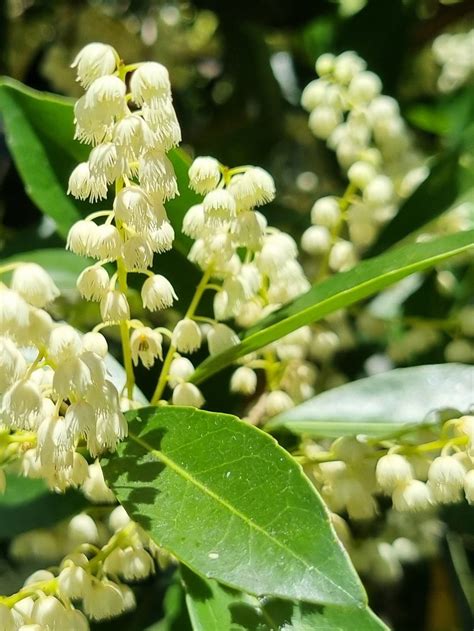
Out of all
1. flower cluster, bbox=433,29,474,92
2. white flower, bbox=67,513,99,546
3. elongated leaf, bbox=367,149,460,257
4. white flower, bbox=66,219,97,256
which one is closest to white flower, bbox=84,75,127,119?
white flower, bbox=66,219,97,256

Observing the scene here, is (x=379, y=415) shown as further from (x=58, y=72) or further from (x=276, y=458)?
(x=58, y=72)

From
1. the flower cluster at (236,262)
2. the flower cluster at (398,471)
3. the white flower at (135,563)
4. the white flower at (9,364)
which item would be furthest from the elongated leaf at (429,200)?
the white flower at (9,364)

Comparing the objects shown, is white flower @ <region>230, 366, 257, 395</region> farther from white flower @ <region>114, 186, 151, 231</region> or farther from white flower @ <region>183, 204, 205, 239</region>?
white flower @ <region>114, 186, 151, 231</region>

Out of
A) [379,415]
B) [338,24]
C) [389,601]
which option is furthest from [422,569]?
[338,24]

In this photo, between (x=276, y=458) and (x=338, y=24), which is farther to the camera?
(x=338, y=24)

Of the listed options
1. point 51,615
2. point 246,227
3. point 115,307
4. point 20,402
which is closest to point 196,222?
point 246,227

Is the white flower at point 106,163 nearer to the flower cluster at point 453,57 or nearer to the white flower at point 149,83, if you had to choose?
the white flower at point 149,83
